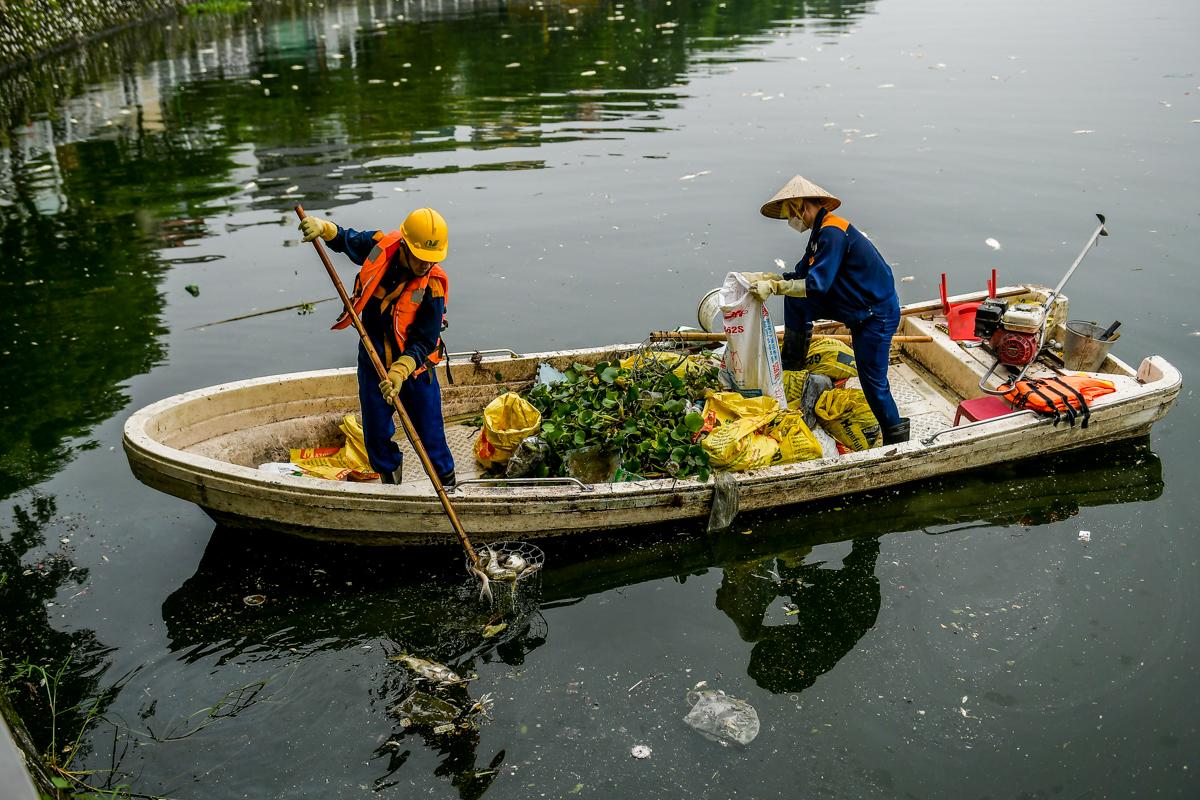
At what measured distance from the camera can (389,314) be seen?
5355 millimetres

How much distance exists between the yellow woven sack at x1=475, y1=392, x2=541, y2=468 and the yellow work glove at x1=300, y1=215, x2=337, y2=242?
159cm

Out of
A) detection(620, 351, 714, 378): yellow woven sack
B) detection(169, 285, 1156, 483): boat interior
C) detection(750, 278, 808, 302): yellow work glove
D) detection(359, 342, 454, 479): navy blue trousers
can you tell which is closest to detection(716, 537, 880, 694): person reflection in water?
detection(169, 285, 1156, 483): boat interior

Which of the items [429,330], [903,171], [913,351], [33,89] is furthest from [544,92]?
[429,330]

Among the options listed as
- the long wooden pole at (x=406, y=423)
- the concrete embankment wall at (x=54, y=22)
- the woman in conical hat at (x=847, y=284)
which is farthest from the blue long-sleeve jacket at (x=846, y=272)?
the concrete embankment wall at (x=54, y=22)

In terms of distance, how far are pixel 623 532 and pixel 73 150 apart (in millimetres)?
13165

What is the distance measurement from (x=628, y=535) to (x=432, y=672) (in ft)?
5.20

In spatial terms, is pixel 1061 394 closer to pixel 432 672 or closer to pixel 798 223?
pixel 798 223

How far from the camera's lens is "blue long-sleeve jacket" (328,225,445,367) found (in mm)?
5281

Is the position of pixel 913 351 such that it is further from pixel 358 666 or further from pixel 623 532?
pixel 358 666

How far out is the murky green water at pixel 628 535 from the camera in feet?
15.3

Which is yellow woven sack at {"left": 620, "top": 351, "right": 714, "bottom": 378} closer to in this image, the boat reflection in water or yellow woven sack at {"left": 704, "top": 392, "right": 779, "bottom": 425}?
yellow woven sack at {"left": 704, "top": 392, "right": 779, "bottom": 425}

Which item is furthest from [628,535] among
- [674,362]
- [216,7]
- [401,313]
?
[216,7]

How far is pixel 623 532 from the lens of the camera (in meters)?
6.02

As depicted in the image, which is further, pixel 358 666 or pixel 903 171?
pixel 903 171
